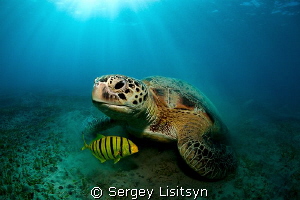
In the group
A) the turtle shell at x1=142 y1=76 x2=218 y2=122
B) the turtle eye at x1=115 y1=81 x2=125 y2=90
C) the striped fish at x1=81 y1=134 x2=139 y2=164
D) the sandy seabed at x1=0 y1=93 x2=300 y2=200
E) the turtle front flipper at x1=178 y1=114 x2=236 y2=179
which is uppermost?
the turtle eye at x1=115 y1=81 x2=125 y2=90

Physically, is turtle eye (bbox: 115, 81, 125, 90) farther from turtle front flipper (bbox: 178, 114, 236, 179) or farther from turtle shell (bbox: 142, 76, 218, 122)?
turtle front flipper (bbox: 178, 114, 236, 179)

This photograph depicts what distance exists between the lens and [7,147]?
283 cm

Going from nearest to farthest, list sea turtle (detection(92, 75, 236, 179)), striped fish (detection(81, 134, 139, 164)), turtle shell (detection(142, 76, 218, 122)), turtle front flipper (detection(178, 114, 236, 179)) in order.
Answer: striped fish (detection(81, 134, 139, 164)), sea turtle (detection(92, 75, 236, 179)), turtle front flipper (detection(178, 114, 236, 179)), turtle shell (detection(142, 76, 218, 122))

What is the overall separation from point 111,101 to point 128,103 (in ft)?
0.77

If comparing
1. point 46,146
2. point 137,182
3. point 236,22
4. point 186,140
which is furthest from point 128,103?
point 236,22

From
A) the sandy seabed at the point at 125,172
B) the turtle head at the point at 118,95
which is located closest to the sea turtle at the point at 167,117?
the turtle head at the point at 118,95

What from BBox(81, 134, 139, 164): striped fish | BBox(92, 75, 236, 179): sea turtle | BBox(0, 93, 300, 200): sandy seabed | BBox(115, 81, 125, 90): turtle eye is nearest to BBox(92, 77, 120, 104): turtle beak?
BBox(92, 75, 236, 179): sea turtle

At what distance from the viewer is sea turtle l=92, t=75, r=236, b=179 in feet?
7.16

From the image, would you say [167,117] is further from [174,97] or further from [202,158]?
[202,158]

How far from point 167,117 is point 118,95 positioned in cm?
126

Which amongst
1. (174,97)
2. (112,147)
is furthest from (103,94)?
(174,97)

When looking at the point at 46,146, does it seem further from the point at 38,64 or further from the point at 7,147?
the point at 38,64

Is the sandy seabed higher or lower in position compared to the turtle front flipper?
lower

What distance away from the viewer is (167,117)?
10.2 ft
